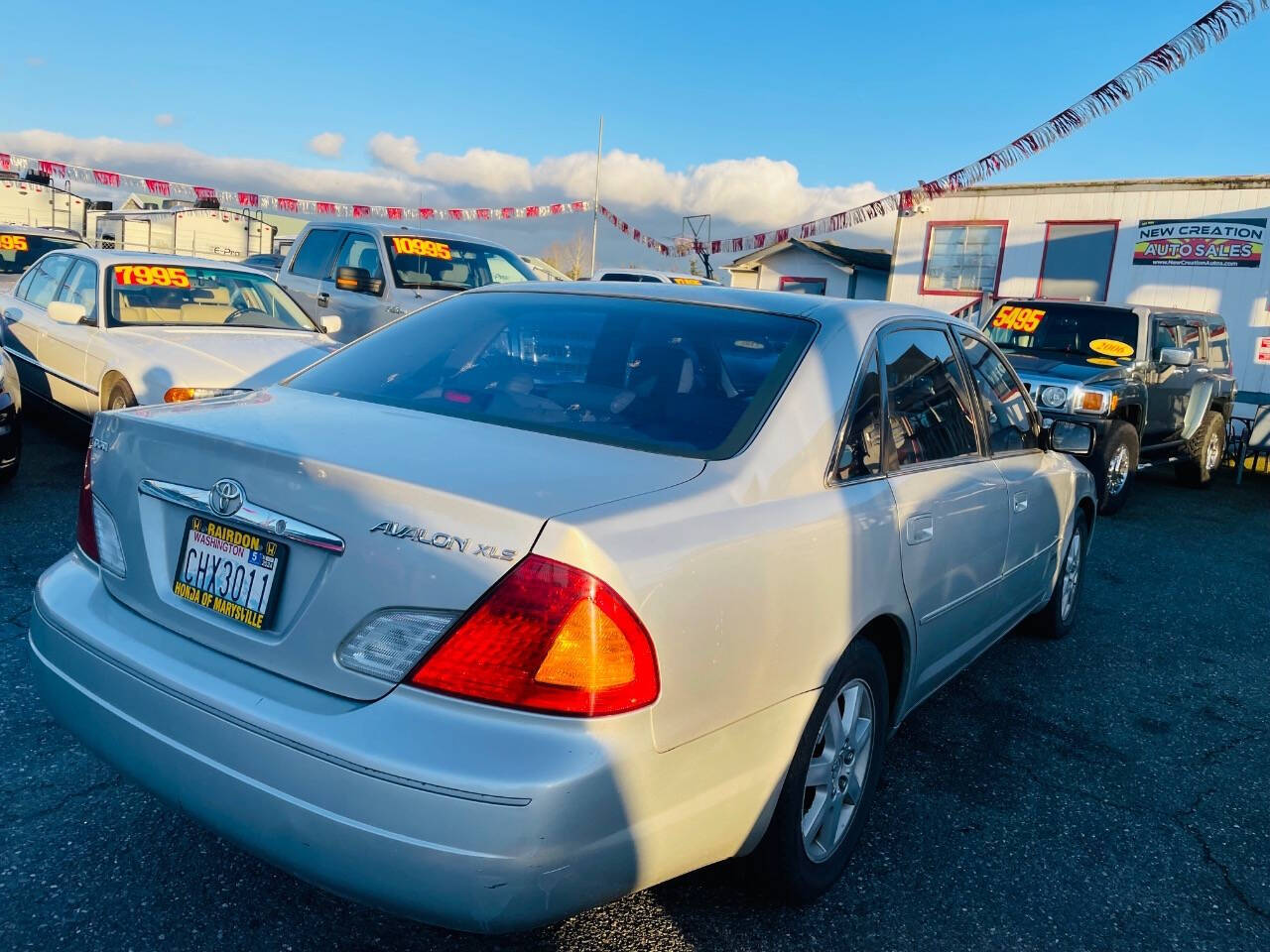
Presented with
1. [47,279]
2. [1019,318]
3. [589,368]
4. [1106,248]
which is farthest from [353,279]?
[1106,248]

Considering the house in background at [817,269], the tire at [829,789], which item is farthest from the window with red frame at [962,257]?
the tire at [829,789]

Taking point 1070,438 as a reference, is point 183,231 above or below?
above

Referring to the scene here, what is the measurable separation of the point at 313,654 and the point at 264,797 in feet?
0.89

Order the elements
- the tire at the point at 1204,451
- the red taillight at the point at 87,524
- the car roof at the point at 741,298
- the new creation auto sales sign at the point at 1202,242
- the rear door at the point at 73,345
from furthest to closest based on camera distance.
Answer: the new creation auto sales sign at the point at 1202,242, the tire at the point at 1204,451, the rear door at the point at 73,345, the car roof at the point at 741,298, the red taillight at the point at 87,524

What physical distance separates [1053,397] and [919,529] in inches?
235

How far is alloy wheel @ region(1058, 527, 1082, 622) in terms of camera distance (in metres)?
4.75

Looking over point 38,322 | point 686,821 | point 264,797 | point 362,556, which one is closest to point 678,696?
point 686,821

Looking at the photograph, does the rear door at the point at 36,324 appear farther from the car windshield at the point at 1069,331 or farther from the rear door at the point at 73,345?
the car windshield at the point at 1069,331

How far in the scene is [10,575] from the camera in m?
4.45

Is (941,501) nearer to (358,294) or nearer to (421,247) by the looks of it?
(358,294)

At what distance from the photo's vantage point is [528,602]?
174cm

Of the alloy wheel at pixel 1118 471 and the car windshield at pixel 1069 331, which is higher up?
the car windshield at pixel 1069 331

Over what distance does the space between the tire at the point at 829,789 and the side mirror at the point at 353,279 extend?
7059 mm

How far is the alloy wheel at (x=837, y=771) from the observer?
2465 millimetres
